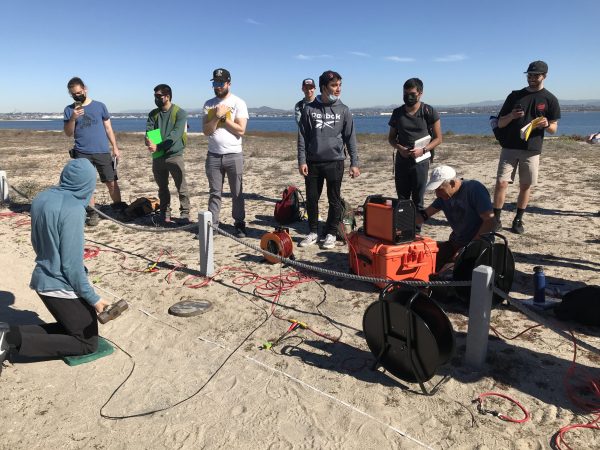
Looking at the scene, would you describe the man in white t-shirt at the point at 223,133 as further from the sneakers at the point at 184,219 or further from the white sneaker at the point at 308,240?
the sneakers at the point at 184,219

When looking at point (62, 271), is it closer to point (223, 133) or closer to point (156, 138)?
point (223, 133)

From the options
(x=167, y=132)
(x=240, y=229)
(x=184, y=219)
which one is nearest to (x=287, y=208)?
(x=240, y=229)

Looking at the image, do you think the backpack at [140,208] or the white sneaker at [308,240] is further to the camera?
the backpack at [140,208]

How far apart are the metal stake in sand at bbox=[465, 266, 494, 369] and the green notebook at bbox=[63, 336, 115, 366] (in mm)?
2932

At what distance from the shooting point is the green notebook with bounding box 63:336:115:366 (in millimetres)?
3594

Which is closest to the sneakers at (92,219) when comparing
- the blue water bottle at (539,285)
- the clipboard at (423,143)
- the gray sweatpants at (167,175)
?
the gray sweatpants at (167,175)

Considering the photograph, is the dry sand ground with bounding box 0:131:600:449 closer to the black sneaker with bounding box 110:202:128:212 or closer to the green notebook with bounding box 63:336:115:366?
the green notebook with bounding box 63:336:115:366

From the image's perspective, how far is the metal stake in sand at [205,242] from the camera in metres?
5.04

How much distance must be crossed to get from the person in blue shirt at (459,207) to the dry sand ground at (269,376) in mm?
778

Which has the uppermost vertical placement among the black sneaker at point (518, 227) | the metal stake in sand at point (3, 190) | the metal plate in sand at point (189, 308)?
the metal stake in sand at point (3, 190)

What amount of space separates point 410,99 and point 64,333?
4626mm

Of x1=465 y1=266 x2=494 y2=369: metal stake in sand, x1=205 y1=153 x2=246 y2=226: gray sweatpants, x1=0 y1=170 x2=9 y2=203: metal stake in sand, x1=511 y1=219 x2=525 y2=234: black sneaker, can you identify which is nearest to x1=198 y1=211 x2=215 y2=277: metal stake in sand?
x1=205 y1=153 x2=246 y2=226: gray sweatpants

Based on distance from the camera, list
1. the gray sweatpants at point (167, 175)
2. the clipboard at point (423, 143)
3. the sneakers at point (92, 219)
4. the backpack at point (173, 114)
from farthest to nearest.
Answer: the sneakers at point (92, 219) < the gray sweatpants at point (167, 175) < the backpack at point (173, 114) < the clipboard at point (423, 143)

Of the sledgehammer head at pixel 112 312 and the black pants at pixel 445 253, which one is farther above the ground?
the black pants at pixel 445 253
